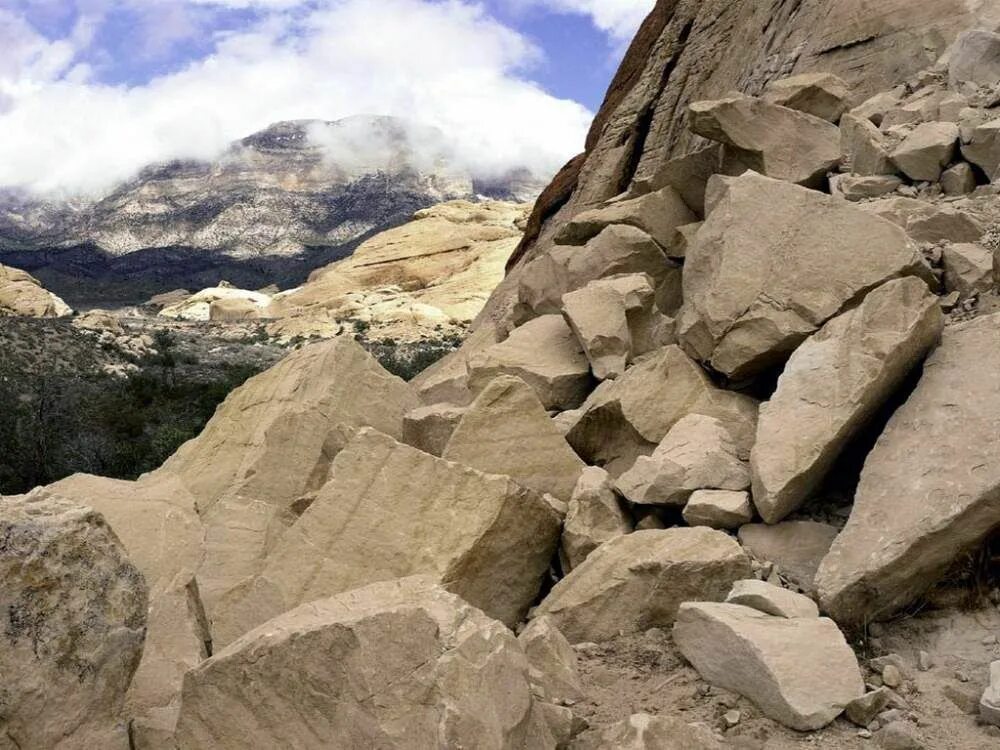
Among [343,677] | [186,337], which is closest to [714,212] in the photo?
[343,677]

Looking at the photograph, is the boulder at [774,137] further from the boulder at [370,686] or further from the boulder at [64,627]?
the boulder at [64,627]

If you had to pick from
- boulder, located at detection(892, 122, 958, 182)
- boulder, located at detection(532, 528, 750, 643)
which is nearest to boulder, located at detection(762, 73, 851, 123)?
boulder, located at detection(892, 122, 958, 182)

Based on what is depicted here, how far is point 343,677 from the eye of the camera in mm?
2861

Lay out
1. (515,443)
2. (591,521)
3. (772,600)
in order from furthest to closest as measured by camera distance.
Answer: (515,443), (591,521), (772,600)

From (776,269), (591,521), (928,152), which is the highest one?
(928,152)

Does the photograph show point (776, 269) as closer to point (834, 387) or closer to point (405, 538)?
point (834, 387)

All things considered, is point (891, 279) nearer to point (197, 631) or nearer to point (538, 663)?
point (538, 663)

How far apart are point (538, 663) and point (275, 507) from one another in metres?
2.65

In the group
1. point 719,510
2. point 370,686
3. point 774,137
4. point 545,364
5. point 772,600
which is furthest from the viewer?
point 774,137

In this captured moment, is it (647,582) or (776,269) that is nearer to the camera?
(647,582)

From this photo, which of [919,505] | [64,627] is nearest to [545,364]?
[919,505]

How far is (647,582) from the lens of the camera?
4055 mm

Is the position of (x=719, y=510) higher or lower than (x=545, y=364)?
lower

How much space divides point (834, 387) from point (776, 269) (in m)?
1.26
